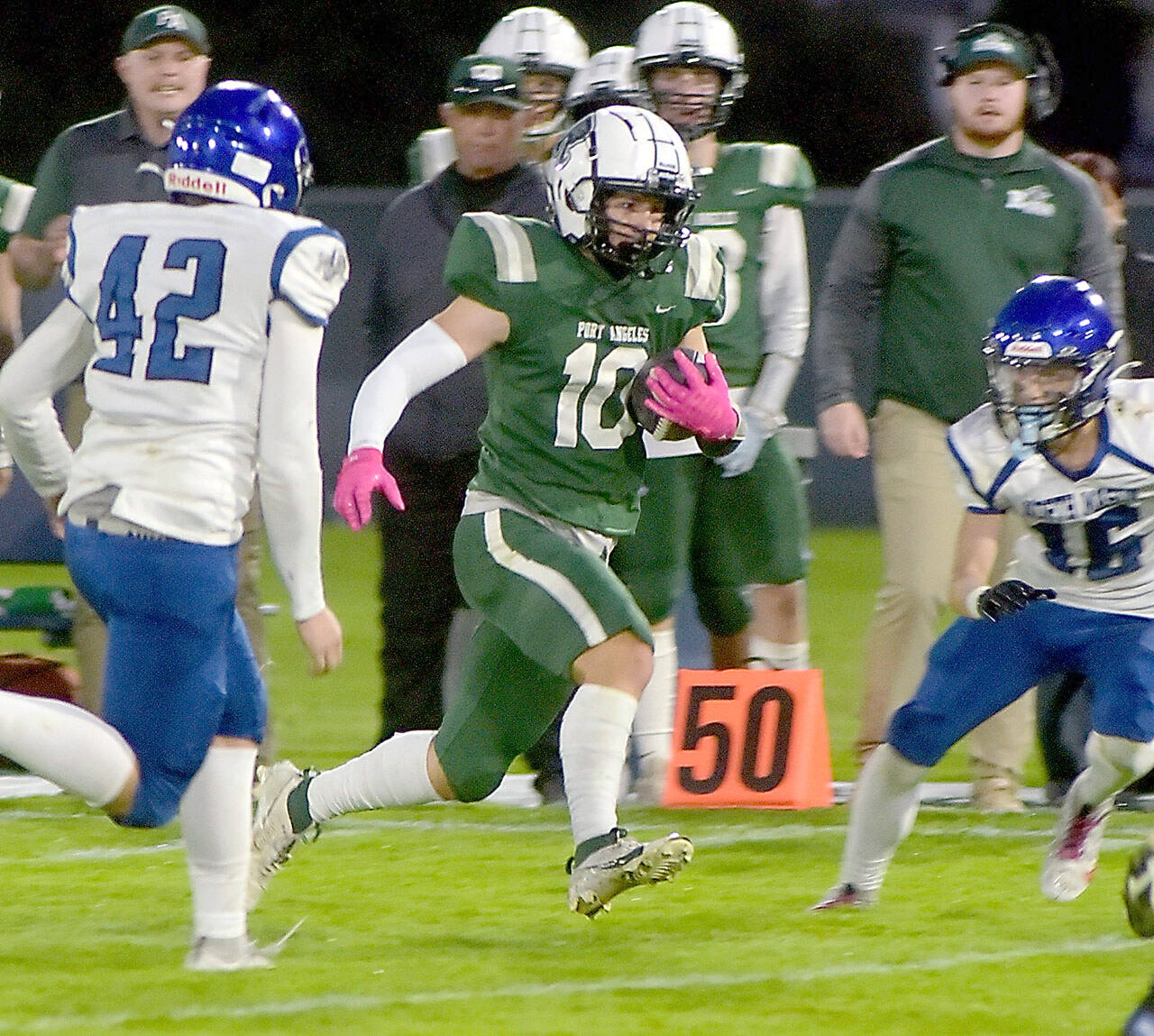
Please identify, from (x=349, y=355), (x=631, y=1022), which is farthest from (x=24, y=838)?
(x=349, y=355)

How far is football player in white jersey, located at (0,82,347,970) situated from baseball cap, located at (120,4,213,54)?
1.80 m

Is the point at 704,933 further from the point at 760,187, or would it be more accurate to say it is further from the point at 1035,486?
the point at 760,187

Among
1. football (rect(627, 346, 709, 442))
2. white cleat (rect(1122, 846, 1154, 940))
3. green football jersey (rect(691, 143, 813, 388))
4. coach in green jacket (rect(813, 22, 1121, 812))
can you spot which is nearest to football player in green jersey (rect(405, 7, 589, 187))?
green football jersey (rect(691, 143, 813, 388))

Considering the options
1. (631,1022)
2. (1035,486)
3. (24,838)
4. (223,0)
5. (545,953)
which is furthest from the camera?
(223,0)

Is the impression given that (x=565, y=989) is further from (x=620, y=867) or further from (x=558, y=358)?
(x=558, y=358)

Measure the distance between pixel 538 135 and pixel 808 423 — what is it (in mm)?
5969

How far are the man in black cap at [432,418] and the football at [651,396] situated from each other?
4.69ft

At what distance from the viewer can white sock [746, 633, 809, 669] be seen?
224 inches

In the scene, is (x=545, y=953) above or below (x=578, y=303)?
below

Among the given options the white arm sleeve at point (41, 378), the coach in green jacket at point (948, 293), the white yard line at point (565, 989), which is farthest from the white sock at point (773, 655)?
the white arm sleeve at point (41, 378)

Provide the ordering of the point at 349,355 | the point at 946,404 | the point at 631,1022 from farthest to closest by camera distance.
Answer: the point at 349,355, the point at 946,404, the point at 631,1022

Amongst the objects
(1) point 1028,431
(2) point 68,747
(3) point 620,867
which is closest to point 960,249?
(1) point 1028,431

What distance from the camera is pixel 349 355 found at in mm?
11125

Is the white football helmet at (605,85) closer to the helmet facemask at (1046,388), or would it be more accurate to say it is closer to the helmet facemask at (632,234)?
the helmet facemask at (632,234)
